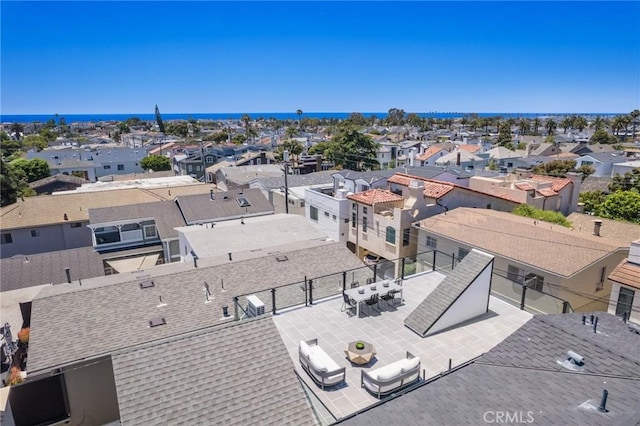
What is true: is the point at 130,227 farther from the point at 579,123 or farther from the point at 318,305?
the point at 579,123

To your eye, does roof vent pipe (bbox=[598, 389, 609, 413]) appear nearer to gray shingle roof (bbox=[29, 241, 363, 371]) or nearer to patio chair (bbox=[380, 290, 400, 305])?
patio chair (bbox=[380, 290, 400, 305])

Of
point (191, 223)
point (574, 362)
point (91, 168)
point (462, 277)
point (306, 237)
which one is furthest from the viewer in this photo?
point (91, 168)

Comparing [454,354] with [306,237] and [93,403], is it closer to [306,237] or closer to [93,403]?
[93,403]

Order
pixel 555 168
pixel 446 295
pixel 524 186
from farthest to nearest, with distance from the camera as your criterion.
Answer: pixel 555 168
pixel 524 186
pixel 446 295

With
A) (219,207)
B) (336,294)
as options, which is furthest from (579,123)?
(336,294)

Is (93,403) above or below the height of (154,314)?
below

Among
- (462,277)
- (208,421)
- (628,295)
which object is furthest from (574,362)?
(628,295)

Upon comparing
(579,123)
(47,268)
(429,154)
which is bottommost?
(47,268)

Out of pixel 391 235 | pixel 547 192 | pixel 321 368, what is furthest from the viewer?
pixel 547 192
